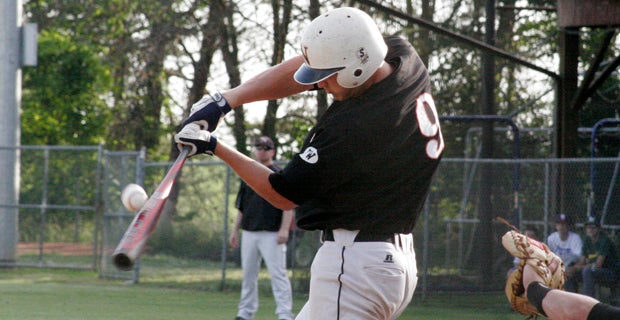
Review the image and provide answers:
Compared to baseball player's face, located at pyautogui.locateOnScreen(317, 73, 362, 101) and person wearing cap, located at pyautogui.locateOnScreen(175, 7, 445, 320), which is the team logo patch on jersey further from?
baseball player's face, located at pyautogui.locateOnScreen(317, 73, 362, 101)

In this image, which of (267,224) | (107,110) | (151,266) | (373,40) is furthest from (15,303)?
(107,110)

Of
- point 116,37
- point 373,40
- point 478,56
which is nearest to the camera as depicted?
point 373,40

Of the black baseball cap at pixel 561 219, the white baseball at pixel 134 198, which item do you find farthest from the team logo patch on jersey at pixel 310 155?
the black baseball cap at pixel 561 219

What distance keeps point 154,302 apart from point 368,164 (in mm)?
11027

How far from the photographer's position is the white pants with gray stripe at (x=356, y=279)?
468 cm

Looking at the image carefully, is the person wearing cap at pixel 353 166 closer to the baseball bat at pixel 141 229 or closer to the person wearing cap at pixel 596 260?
the baseball bat at pixel 141 229

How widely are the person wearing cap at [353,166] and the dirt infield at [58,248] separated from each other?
1761 centimetres

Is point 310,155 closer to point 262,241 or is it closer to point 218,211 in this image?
point 262,241

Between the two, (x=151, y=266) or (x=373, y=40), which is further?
(x=151, y=266)

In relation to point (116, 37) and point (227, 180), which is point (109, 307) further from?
point (116, 37)

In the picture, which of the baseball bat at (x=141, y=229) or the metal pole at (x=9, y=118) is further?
the metal pole at (x=9, y=118)

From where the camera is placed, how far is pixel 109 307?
46.6 ft

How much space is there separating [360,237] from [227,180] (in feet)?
42.6

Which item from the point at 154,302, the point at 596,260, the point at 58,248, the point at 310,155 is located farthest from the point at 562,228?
the point at 58,248
